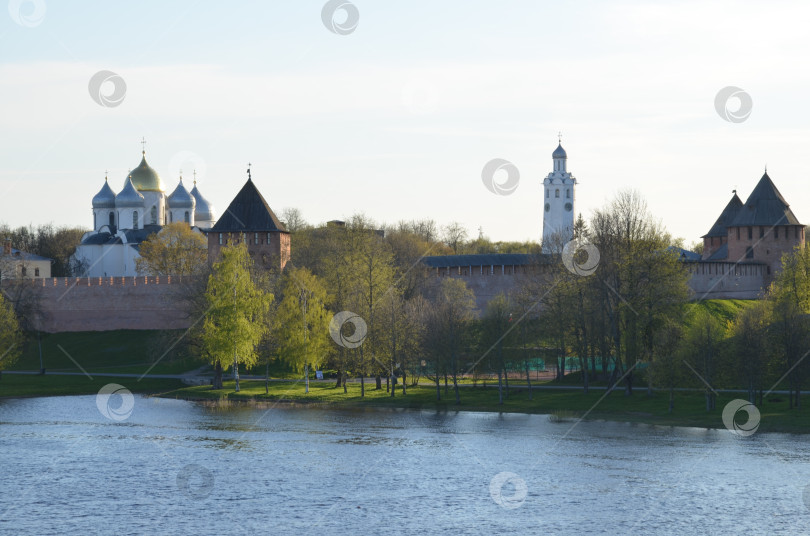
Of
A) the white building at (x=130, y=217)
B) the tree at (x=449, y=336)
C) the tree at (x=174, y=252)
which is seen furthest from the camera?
the white building at (x=130, y=217)

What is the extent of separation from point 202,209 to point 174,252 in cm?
2900

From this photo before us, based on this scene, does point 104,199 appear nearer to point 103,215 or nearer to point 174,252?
point 103,215

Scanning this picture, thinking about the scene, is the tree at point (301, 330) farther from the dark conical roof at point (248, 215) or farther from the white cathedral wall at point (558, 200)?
the white cathedral wall at point (558, 200)

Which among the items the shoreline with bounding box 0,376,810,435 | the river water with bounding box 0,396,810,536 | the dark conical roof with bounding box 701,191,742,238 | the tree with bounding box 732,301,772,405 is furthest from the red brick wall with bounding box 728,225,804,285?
the river water with bounding box 0,396,810,536

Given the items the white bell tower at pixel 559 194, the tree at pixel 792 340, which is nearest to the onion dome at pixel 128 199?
the white bell tower at pixel 559 194

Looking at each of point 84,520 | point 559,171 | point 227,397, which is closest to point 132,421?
point 227,397

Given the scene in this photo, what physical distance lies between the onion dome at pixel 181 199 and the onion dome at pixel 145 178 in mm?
1424

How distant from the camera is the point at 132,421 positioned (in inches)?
1686

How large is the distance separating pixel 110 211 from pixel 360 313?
58.3 metres

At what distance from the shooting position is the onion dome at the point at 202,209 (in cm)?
11112

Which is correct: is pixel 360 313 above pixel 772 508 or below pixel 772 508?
above

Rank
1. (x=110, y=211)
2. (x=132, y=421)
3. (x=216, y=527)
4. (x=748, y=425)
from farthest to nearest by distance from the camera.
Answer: (x=110, y=211) → (x=132, y=421) → (x=748, y=425) → (x=216, y=527)

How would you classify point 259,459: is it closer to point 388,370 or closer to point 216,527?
point 216,527

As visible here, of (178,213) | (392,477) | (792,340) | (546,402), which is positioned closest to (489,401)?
(546,402)
